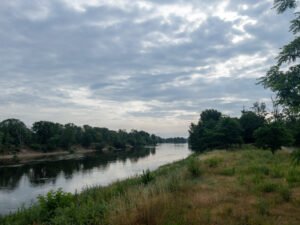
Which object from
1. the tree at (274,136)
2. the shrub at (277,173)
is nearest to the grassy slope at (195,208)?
the shrub at (277,173)

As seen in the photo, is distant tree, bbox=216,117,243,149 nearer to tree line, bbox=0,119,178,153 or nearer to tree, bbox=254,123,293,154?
tree, bbox=254,123,293,154

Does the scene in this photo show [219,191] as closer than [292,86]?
No

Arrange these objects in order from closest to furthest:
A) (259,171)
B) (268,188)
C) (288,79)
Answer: (288,79) → (268,188) → (259,171)

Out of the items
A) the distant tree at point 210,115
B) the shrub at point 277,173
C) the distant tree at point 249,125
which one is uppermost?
the distant tree at point 210,115

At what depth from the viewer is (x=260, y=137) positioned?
28.3 metres

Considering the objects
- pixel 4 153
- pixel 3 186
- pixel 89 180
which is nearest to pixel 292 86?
pixel 89 180

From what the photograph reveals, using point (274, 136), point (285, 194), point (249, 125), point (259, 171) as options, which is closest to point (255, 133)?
point (274, 136)

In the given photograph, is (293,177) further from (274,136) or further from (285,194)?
(274,136)

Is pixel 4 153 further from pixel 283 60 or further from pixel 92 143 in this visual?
pixel 283 60

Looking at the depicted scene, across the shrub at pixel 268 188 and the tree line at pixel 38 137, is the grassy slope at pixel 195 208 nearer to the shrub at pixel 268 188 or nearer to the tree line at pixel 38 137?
the shrub at pixel 268 188

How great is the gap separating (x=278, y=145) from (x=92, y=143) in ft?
302

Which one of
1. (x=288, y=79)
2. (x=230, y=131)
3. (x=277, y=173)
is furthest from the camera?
(x=230, y=131)

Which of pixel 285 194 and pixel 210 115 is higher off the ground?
pixel 210 115

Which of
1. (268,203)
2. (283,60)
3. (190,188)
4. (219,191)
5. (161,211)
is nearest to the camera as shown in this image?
(161,211)
